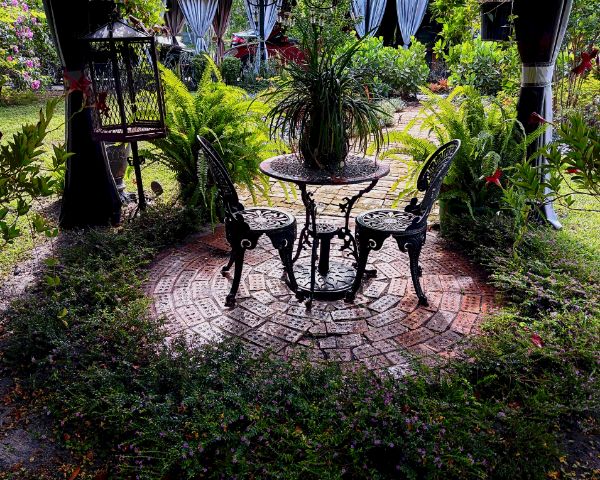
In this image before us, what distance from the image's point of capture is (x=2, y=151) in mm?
1726

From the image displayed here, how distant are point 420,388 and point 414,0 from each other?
17138 millimetres

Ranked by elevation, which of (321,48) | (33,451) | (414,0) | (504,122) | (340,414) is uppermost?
(414,0)

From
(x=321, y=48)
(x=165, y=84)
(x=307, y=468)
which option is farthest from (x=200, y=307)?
(x=165, y=84)

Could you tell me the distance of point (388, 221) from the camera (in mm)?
3473

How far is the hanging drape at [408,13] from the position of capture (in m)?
16.7

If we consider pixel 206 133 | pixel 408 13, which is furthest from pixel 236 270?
pixel 408 13

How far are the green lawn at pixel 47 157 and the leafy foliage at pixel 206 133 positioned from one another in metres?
0.67

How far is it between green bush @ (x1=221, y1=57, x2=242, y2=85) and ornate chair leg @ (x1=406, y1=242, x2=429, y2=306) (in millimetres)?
12026

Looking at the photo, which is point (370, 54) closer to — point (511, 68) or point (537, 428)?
point (511, 68)

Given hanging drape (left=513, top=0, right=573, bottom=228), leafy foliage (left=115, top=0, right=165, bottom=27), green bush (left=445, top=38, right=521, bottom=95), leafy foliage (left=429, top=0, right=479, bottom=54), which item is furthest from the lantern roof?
green bush (left=445, top=38, right=521, bottom=95)

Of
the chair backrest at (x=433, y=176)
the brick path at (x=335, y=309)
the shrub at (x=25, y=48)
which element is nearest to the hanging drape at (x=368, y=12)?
the shrub at (x=25, y=48)

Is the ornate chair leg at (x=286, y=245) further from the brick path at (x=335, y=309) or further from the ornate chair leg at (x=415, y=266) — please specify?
the ornate chair leg at (x=415, y=266)

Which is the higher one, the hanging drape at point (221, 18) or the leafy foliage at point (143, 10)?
the hanging drape at point (221, 18)

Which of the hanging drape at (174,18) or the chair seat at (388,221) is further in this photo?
the hanging drape at (174,18)
